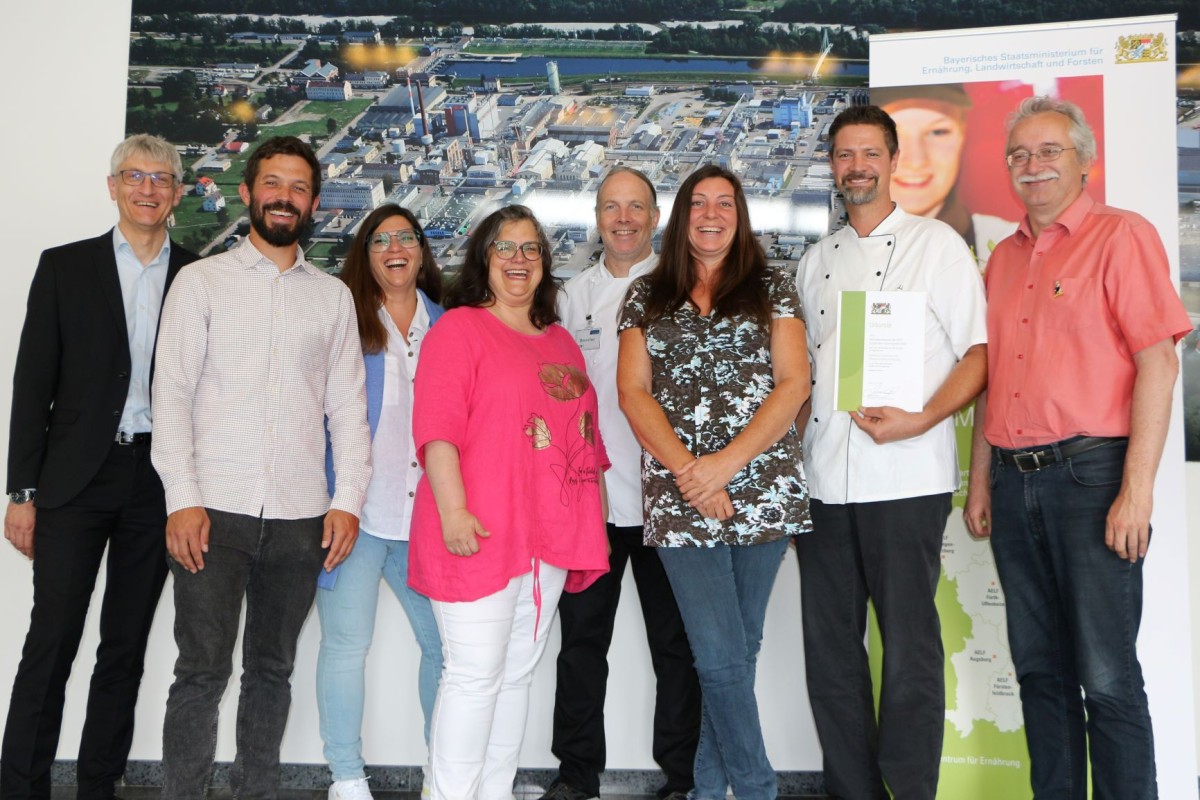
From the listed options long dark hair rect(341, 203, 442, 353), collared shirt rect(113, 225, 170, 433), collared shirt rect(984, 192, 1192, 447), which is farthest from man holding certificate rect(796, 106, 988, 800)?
collared shirt rect(113, 225, 170, 433)

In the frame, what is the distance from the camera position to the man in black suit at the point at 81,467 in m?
2.47

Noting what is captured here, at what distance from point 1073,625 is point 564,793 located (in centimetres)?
162

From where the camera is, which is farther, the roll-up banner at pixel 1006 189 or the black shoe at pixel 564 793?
the black shoe at pixel 564 793

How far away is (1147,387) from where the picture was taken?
6.98 feet

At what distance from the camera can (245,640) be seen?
2393 millimetres

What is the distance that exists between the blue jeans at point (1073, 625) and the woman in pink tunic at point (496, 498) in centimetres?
109

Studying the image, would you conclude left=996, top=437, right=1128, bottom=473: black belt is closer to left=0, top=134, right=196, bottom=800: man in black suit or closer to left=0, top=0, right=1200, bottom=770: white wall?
left=0, top=0, right=1200, bottom=770: white wall

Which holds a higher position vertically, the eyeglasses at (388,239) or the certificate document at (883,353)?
the eyeglasses at (388,239)

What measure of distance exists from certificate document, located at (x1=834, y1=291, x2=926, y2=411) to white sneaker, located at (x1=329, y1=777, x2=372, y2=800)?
6.03 feet

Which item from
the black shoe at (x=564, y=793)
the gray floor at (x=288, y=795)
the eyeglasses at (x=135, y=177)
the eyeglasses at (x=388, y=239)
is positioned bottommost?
the gray floor at (x=288, y=795)

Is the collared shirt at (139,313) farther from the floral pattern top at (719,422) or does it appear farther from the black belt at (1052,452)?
the black belt at (1052,452)

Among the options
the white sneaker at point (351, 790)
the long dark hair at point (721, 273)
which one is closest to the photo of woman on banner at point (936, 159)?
the long dark hair at point (721, 273)

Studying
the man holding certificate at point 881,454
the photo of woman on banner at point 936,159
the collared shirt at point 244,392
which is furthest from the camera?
the photo of woman on banner at point 936,159

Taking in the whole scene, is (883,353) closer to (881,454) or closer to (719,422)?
(881,454)
